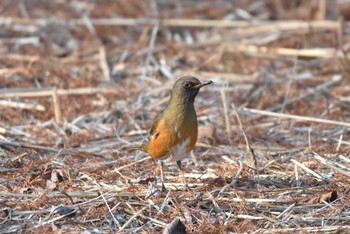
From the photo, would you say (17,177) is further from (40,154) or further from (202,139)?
(202,139)

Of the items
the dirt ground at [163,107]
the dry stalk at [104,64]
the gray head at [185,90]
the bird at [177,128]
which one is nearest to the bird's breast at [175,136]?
the bird at [177,128]

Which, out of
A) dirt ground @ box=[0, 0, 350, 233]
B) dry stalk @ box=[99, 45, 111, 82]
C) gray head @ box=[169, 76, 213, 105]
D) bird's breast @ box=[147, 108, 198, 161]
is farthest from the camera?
dry stalk @ box=[99, 45, 111, 82]

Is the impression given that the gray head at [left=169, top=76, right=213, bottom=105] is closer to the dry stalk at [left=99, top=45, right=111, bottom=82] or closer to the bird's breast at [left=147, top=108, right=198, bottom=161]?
the bird's breast at [left=147, top=108, right=198, bottom=161]

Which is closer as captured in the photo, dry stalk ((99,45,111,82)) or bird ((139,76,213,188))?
bird ((139,76,213,188))

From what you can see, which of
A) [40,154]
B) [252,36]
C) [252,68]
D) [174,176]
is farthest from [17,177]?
[252,36]

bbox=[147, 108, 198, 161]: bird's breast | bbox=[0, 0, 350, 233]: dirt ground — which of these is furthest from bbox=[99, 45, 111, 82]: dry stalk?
bbox=[147, 108, 198, 161]: bird's breast

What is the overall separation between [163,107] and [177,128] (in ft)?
9.54

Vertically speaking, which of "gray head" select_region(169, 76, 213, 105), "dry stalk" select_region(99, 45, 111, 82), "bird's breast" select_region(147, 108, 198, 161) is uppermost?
"gray head" select_region(169, 76, 213, 105)

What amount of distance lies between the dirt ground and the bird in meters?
0.27

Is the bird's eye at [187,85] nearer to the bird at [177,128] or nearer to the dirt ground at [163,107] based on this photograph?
the bird at [177,128]

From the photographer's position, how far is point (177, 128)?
6730 millimetres

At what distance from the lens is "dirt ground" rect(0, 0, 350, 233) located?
20.2 ft

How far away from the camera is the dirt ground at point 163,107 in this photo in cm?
616

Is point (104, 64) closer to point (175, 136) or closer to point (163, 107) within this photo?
point (163, 107)
